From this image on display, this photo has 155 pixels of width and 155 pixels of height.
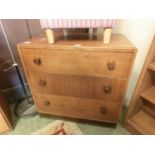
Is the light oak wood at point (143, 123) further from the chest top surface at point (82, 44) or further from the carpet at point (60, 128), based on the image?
the chest top surface at point (82, 44)

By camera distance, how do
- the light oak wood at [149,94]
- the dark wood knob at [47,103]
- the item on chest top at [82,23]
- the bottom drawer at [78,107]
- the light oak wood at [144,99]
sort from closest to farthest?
the item on chest top at [82,23]
the light oak wood at [144,99]
the light oak wood at [149,94]
the bottom drawer at [78,107]
the dark wood knob at [47,103]

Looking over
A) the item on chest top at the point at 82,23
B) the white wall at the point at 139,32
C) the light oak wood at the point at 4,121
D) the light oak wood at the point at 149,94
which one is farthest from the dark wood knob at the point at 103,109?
the light oak wood at the point at 4,121

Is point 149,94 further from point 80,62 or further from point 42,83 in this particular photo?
point 42,83

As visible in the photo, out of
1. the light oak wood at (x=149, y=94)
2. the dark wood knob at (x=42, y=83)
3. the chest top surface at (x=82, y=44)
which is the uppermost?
the chest top surface at (x=82, y=44)

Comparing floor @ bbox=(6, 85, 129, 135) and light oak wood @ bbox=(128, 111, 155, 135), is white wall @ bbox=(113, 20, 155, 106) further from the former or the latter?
floor @ bbox=(6, 85, 129, 135)

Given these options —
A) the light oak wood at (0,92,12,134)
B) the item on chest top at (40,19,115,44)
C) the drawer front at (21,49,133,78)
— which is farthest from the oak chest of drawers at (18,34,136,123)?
the light oak wood at (0,92,12,134)

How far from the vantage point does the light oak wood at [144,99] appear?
934mm

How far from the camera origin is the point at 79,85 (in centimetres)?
105

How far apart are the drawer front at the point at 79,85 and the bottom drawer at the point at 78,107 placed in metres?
0.06

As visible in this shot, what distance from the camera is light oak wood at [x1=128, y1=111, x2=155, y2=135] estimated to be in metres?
1.15

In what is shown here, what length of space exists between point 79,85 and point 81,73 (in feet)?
0.41

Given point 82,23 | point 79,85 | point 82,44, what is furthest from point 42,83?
point 82,23
